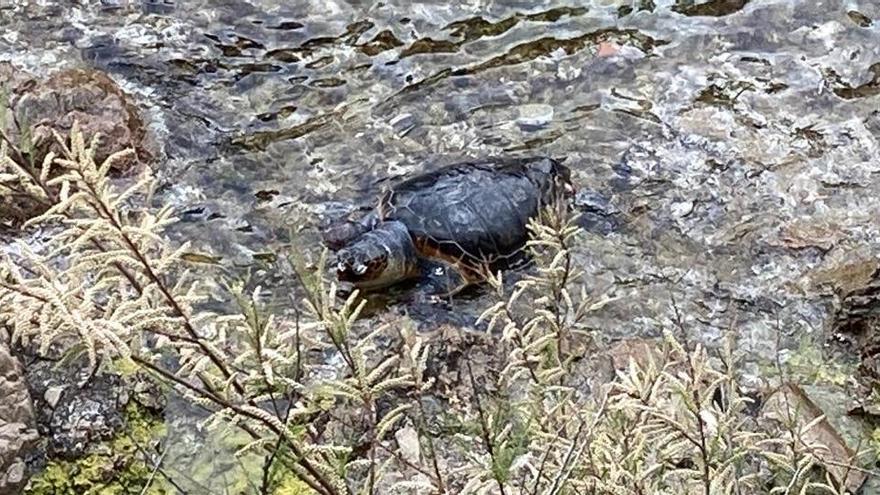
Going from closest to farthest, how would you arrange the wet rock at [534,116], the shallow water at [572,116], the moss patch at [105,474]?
A: the moss patch at [105,474], the shallow water at [572,116], the wet rock at [534,116]

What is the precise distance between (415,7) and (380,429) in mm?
3958

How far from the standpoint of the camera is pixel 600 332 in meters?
3.84

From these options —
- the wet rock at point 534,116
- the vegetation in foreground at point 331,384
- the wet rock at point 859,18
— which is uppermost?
the vegetation in foreground at point 331,384

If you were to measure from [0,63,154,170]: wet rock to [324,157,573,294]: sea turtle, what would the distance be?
3.23ft

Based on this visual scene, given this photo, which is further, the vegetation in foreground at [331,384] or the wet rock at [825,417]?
the wet rock at [825,417]

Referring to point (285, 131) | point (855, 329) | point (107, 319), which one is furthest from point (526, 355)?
point (285, 131)

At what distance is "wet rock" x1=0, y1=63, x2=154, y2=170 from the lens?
443 cm

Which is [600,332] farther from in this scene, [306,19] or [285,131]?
[306,19]

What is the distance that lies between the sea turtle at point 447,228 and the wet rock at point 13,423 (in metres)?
1.43

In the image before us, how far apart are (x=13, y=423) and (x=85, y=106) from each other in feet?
7.11

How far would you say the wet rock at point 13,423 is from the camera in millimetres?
2605

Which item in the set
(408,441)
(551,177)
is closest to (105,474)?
(408,441)

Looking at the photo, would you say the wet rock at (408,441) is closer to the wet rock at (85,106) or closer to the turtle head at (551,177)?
the turtle head at (551,177)

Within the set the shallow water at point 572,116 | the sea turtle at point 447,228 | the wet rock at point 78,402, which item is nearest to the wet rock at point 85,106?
the shallow water at point 572,116
